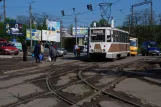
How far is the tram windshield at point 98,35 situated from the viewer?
30.4 m

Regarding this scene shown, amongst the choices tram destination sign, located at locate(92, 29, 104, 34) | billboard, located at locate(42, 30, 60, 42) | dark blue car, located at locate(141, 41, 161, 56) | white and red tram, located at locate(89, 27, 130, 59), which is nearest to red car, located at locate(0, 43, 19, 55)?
white and red tram, located at locate(89, 27, 130, 59)

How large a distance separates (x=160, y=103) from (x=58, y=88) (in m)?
4.45

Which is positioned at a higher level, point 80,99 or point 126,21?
point 126,21

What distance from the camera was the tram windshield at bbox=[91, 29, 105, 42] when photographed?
30.4m

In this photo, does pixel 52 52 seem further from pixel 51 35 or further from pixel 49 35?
pixel 51 35

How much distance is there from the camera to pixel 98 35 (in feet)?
101

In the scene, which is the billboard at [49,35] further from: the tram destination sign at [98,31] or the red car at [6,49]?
the tram destination sign at [98,31]

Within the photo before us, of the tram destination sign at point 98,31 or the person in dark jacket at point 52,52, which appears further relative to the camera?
the tram destination sign at point 98,31

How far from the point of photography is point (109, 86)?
13.4 meters

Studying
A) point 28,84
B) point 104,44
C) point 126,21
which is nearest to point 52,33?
point 126,21

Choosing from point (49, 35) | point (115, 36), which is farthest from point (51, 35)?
point (115, 36)

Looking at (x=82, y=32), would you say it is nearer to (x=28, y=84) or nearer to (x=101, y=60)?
(x=101, y=60)

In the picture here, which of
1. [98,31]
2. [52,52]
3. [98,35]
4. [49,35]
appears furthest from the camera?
[49,35]

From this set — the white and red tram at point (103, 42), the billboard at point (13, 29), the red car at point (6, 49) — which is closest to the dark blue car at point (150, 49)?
the red car at point (6, 49)
